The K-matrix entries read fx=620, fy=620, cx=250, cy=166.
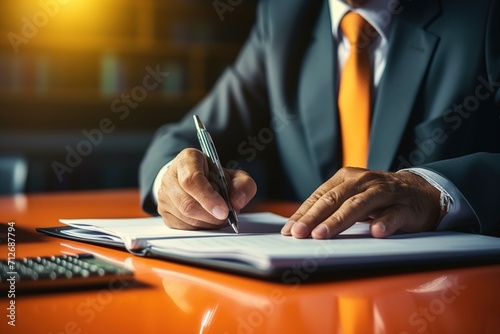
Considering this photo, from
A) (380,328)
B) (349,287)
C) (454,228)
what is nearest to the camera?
(380,328)

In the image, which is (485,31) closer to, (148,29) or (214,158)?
(214,158)

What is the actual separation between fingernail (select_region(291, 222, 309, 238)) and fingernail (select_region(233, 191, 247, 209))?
17cm

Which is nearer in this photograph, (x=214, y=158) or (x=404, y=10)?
(x=214, y=158)

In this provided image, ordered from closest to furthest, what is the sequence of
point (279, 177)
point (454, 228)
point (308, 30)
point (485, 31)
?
point (454, 228), point (485, 31), point (308, 30), point (279, 177)

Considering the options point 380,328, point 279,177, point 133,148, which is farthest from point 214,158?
point 133,148

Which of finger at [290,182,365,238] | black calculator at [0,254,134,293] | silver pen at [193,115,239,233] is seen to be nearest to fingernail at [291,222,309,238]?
finger at [290,182,365,238]

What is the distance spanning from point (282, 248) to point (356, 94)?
0.80 metres

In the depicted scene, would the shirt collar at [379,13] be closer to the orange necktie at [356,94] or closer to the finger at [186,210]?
the orange necktie at [356,94]

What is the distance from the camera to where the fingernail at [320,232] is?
2.57 feet

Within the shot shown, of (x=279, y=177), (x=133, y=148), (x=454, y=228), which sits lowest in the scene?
(x=133, y=148)

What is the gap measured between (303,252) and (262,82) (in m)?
1.18

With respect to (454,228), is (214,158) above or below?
above

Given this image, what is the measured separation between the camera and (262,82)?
5.89ft

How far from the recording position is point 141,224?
0.98 metres
